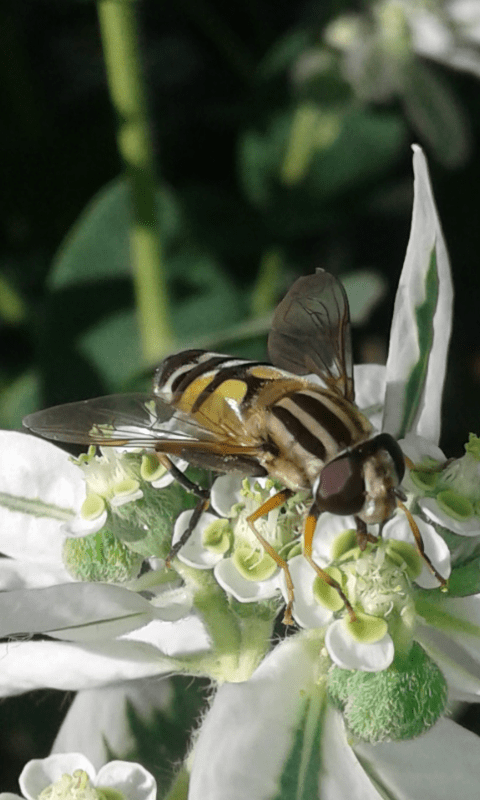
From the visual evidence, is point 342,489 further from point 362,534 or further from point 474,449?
point 474,449

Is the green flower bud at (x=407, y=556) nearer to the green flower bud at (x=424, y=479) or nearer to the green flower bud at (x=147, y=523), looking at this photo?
the green flower bud at (x=424, y=479)

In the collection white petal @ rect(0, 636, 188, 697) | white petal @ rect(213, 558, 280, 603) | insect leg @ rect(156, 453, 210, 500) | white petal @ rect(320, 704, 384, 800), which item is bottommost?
white petal @ rect(320, 704, 384, 800)

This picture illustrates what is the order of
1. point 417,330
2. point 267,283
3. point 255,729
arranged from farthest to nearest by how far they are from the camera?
point 267,283 → point 417,330 → point 255,729

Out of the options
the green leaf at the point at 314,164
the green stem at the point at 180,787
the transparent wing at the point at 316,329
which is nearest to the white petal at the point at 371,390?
the transparent wing at the point at 316,329

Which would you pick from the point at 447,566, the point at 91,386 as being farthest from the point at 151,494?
the point at 91,386

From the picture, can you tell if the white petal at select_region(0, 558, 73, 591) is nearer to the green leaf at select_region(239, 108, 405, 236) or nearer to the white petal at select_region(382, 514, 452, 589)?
the white petal at select_region(382, 514, 452, 589)

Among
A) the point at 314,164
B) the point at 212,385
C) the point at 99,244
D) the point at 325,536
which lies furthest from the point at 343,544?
the point at 314,164

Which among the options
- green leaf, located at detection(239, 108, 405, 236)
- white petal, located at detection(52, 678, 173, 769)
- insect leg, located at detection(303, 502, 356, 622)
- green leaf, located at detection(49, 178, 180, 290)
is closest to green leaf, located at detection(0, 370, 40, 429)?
green leaf, located at detection(49, 178, 180, 290)
